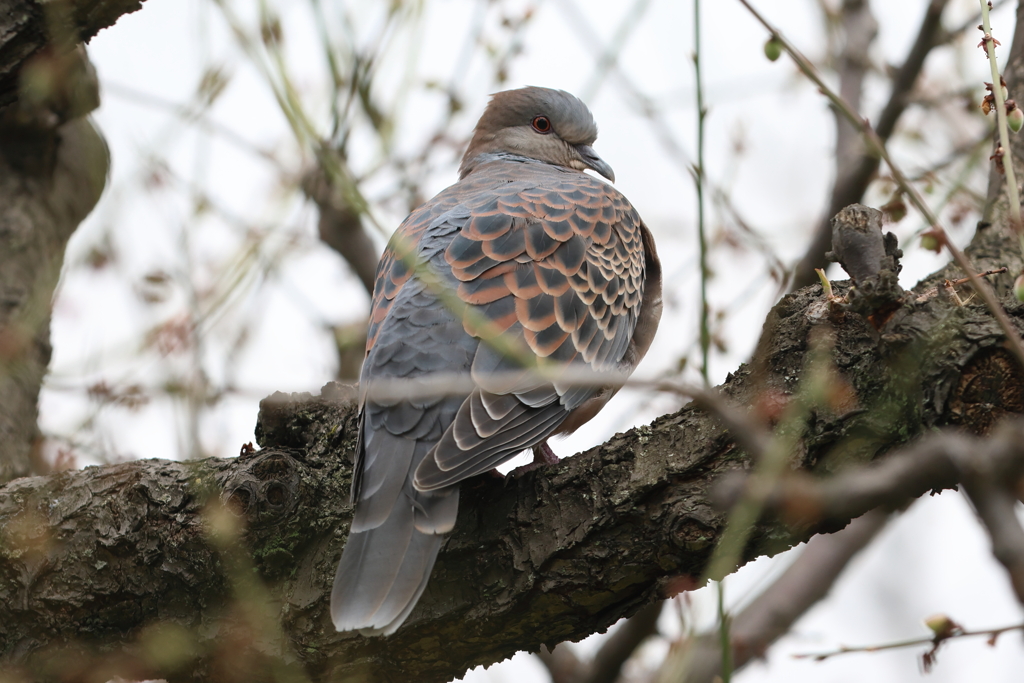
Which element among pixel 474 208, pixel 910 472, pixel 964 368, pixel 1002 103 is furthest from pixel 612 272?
pixel 910 472

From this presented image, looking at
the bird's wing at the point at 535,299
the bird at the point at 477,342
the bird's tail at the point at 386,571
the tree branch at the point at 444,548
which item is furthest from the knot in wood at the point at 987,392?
the bird's tail at the point at 386,571

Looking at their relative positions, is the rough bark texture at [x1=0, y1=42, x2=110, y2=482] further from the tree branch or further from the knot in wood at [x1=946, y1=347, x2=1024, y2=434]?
the knot in wood at [x1=946, y1=347, x2=1024, y2=434]

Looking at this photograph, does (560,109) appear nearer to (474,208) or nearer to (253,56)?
(474,208)

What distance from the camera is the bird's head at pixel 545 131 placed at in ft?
16.8

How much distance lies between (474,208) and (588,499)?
1548 millimetres

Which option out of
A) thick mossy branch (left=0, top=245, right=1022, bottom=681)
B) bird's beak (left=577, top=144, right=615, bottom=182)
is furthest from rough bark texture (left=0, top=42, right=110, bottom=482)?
bird's beak (left=577, top=144, right=615, bottom=182)

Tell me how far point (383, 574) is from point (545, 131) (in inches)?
132

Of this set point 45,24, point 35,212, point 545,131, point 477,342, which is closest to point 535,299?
point 477,342

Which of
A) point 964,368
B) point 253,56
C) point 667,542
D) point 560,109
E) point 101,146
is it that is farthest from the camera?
point 560,109

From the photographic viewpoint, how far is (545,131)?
5.21 metres

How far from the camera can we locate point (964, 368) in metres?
2.19

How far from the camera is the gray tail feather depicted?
2.39m

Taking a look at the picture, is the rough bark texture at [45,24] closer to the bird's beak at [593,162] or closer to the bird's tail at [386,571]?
the bird's tail at [386,571]

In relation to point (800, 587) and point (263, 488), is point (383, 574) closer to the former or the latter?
point (263, 488)
